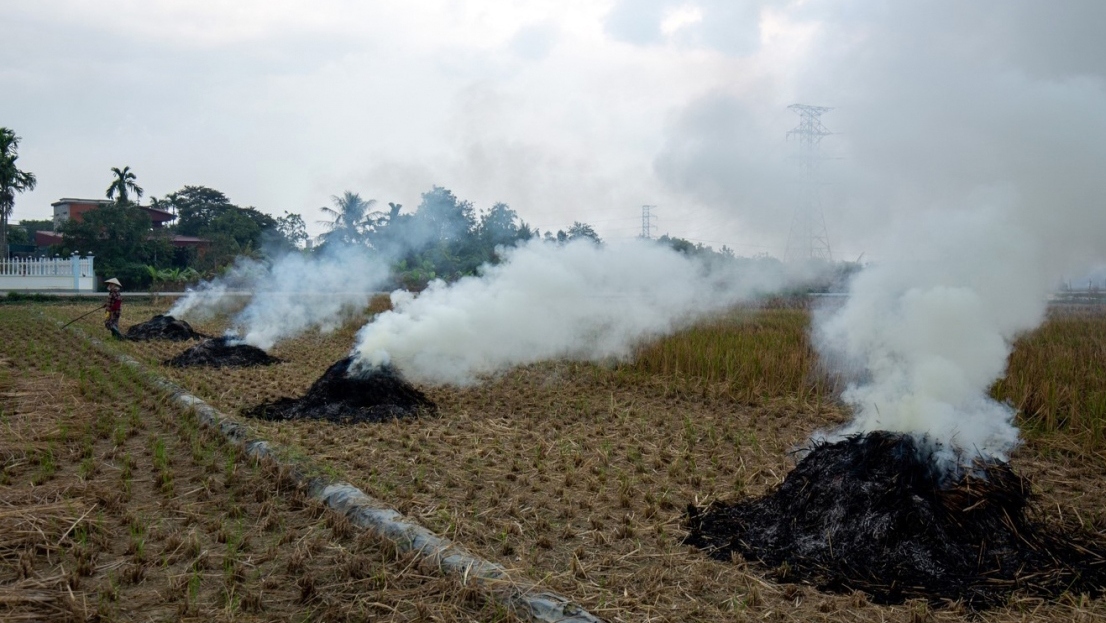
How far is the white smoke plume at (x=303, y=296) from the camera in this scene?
19.4 meters

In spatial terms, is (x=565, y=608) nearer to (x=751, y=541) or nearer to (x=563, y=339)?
(x=751, y=541)

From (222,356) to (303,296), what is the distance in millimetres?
8241

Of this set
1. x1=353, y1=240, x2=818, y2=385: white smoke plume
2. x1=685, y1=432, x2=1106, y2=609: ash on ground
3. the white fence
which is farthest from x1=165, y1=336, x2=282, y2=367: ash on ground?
the white fence

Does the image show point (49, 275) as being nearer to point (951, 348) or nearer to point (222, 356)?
point (222, 356)

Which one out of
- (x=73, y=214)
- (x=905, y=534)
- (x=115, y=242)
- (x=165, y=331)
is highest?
(x=73, y=214)

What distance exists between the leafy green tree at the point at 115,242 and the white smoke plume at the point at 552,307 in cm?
2943

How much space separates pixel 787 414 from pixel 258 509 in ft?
17.8

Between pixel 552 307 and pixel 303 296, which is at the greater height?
pixel 552 307

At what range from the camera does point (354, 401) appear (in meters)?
8.35

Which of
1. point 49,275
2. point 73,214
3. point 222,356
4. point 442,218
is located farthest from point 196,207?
point 222,356

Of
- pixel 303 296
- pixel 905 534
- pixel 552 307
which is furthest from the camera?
pixel 303 296

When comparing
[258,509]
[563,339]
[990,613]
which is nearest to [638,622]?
[990,613]

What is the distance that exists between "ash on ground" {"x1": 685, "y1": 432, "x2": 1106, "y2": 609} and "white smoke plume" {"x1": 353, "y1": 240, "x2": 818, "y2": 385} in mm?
6007

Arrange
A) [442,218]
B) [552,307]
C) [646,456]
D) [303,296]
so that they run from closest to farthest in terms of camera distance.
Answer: [646,456]
[552,307]
[303,296]
[442,218]
